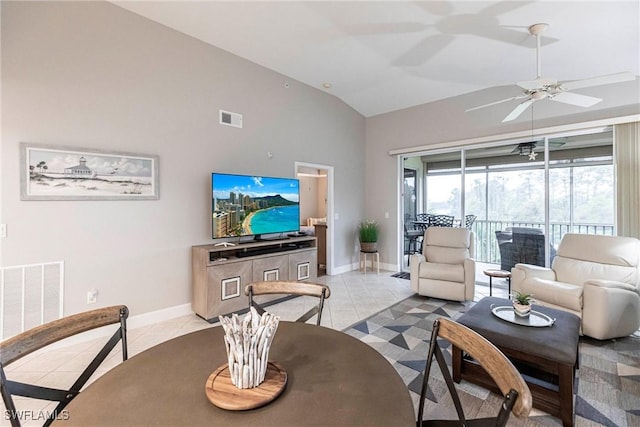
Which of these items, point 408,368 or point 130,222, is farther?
point 130,222

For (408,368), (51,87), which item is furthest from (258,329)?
(51,87)

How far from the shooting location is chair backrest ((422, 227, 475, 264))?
4293 mm

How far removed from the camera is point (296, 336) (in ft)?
4.53

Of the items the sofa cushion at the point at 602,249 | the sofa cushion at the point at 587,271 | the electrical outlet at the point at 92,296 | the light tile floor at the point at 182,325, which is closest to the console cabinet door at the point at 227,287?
the light tile floor at the point at 182,325

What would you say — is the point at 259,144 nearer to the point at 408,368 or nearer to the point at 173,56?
the point at 173,56

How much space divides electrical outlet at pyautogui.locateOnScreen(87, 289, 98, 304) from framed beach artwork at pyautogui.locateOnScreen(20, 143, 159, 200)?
0.95m

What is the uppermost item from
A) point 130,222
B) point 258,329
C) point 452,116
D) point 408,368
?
point 452,116

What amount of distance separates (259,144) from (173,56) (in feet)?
4.92

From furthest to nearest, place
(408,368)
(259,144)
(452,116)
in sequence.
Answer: (452,116)
(259,144)
(408,368)

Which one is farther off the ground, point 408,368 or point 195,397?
point 195,397

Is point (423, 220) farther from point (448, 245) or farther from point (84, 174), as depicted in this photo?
point (84, 174)

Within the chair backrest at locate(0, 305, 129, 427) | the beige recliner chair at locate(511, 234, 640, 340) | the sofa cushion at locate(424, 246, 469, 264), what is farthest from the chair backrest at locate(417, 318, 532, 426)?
the sofa cushion at locate(424, 246, 469, 264)

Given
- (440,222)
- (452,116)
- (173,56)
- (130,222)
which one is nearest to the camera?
(130,222)

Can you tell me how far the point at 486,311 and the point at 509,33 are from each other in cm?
301
